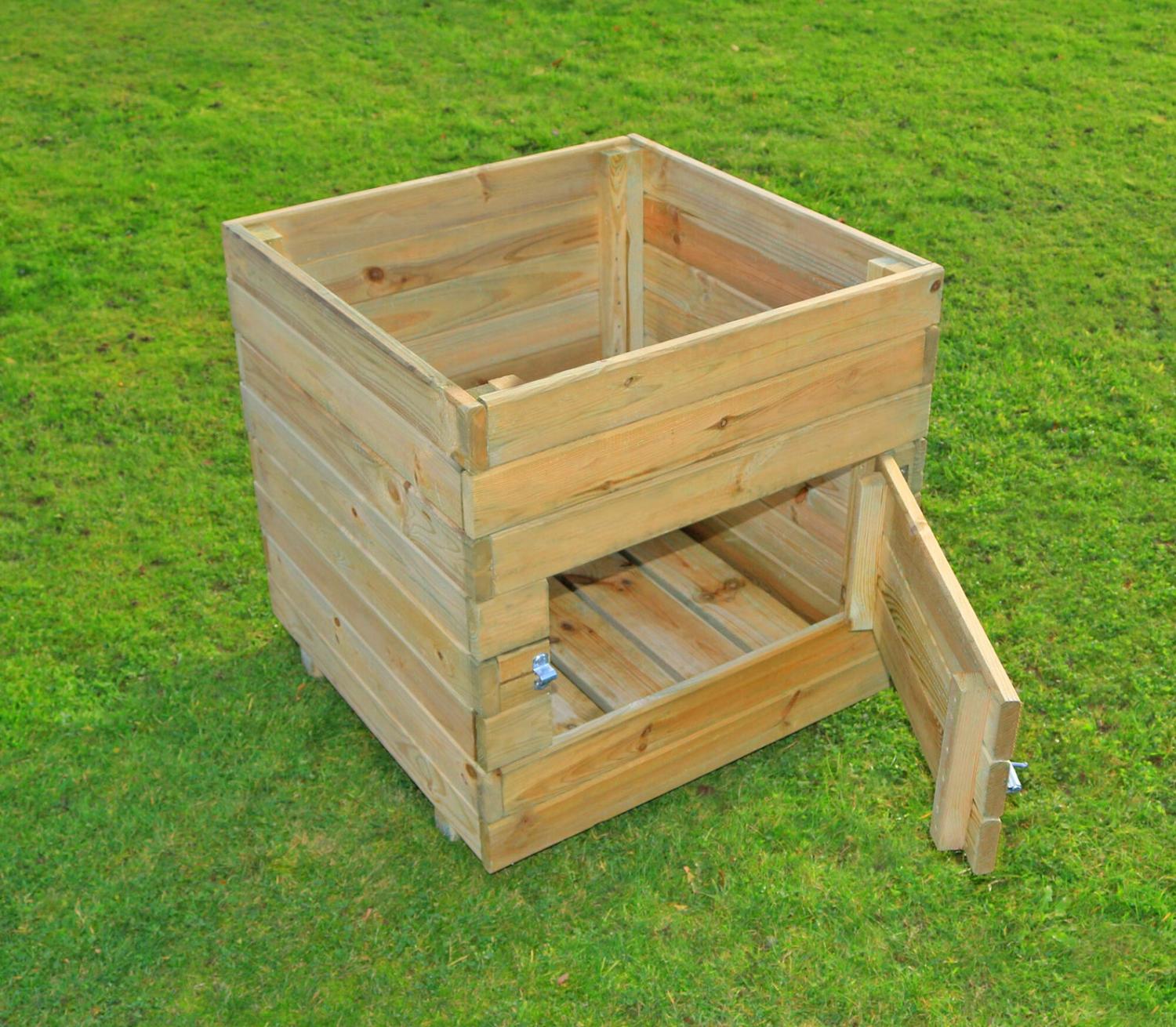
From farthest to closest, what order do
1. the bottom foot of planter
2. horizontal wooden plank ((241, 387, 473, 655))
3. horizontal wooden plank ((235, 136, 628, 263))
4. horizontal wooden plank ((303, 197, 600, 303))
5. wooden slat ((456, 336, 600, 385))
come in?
wooden slat ((456, 336, 600, 385)) → the bottom foot of planter → horizontal wooden plank ((303, 197, 600, 303)) → horizontal wooden plank ((235, 136, 628, 263)) → horizontal wooden plank ((241, 387, 473, 655))

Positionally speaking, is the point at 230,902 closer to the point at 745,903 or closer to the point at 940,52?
the point at 745,903

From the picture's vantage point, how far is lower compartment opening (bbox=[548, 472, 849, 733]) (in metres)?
4.04

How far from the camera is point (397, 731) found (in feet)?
12.5

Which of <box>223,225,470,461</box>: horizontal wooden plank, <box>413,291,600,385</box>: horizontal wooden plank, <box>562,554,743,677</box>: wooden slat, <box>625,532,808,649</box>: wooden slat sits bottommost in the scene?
<box>562,554,743,677</box>: wooden slat

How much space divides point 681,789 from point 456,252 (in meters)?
1.60

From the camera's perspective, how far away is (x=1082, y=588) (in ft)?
14.9

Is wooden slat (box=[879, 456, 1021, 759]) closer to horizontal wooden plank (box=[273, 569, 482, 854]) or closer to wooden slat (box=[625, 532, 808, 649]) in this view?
wooden slat (box=[625, 532, 808, 649])

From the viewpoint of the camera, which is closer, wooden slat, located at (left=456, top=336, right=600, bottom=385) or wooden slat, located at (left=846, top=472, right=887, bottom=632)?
wooden slat, located at (left=846, top=472, right=887, bottom=632)

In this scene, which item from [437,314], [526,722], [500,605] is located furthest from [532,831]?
[437,314]

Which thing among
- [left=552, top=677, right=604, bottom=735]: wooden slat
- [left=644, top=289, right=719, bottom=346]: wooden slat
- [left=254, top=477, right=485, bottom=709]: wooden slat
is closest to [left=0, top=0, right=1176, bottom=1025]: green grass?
[left=552, top=677, right=604, bottom=735]: wooden slat

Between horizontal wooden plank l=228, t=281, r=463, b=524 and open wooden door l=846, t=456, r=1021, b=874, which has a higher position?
horizontal wooden plank l=228, t=281, r=463, b=524

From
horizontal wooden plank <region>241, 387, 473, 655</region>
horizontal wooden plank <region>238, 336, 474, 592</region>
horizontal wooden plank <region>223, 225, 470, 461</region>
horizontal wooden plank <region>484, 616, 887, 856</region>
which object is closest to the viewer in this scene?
horizontal wooden plank <region>223, 225, 470, 461</region>

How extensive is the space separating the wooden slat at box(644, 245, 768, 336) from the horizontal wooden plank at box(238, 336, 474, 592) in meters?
1.22

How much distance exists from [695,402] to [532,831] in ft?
3.67
